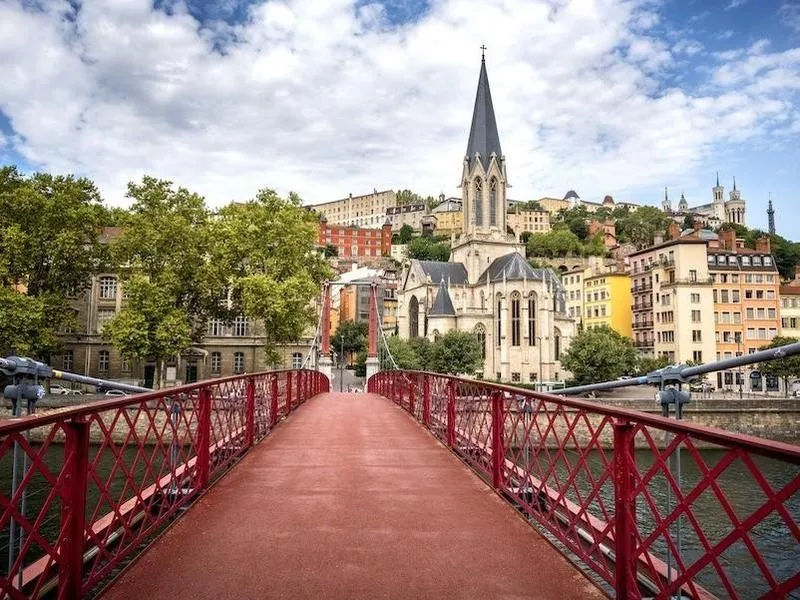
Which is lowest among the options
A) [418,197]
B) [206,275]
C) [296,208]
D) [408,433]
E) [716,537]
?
[716,537]

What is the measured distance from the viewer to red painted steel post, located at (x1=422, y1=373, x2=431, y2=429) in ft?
36.4

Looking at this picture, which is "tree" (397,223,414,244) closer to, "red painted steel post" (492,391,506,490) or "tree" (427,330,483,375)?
"tree" (427,330,483,375)

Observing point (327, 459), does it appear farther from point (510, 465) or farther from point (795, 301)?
point (795, 301)

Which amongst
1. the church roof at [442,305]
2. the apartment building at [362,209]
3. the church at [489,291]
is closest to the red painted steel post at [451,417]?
the church at [489,291]

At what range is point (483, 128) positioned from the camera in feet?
198

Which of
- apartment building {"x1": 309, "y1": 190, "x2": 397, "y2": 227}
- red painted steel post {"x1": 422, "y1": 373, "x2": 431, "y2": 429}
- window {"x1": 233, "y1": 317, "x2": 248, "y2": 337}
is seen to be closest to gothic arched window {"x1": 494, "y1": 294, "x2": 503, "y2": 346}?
window {"x1": 233, "y1": 317, "x2": 248, "y2": 337}

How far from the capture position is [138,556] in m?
4.01

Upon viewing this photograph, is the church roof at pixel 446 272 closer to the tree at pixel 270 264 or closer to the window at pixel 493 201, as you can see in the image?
the window at pixel 493 201

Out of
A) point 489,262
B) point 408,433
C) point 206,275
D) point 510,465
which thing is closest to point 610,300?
point 489,262

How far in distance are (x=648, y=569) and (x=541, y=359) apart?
168ft

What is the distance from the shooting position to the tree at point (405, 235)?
128 m

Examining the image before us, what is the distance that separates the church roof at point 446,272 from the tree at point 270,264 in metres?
28.3

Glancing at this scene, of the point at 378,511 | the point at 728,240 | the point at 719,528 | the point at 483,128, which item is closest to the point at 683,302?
the point at 728,240

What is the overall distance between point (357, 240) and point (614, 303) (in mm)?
67246
